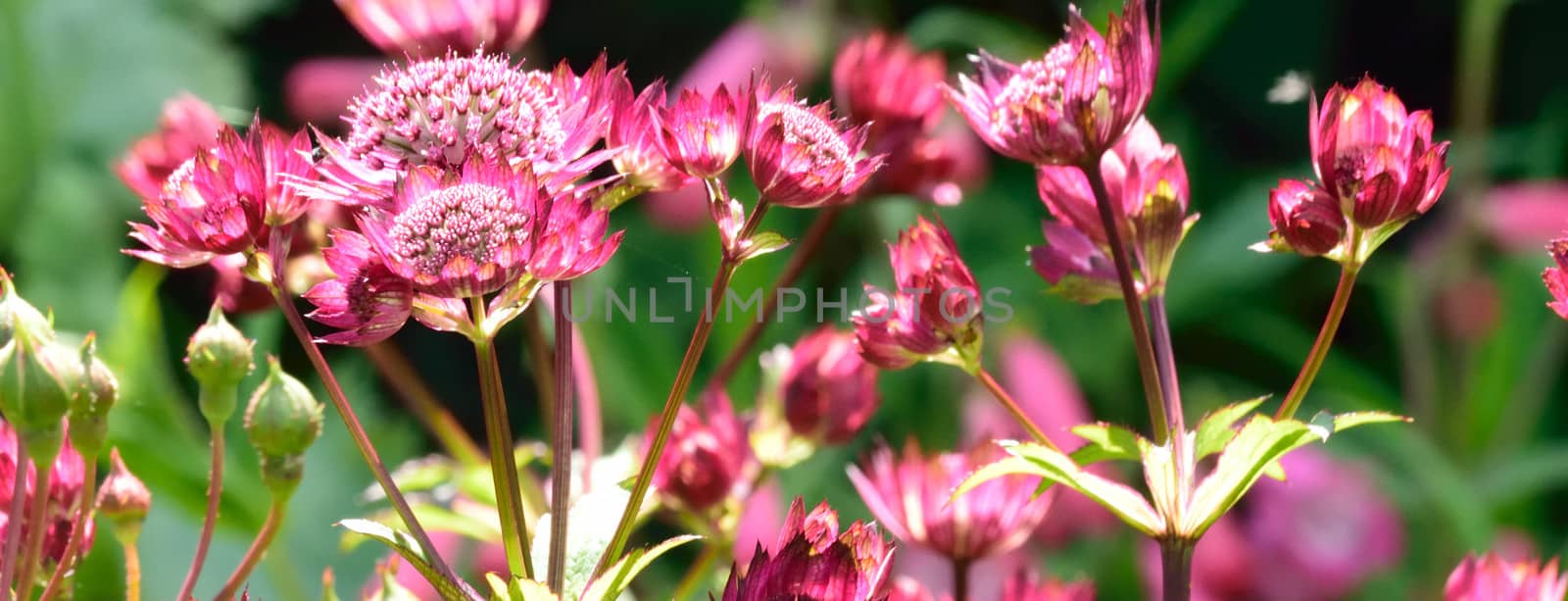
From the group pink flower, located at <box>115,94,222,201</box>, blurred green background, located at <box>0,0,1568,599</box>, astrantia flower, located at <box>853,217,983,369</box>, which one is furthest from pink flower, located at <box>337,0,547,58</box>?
blurred green background, located at <box>0,0,1568,599</box>

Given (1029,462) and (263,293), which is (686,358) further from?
(263,293)

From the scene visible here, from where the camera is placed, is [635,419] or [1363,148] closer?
[1363,148]

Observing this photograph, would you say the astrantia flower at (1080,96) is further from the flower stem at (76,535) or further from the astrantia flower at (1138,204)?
the flower stem at (76,535)

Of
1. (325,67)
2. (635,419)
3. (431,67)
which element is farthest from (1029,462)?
(325,67)

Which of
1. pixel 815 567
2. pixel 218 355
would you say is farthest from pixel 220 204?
pixel 815 567

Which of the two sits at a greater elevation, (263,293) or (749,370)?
(749,370)

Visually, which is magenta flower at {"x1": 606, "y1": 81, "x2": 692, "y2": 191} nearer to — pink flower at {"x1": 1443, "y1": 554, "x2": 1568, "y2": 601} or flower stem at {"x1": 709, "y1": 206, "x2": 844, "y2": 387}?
flower stem at {"x1": 709, "y1": 206, "x2": 844, "y2": 387}

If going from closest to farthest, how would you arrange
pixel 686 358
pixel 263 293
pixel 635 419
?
pixel 686 358, pixel 263 293, pixel 635 419

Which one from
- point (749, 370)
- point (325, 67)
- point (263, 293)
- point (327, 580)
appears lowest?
point (327, 580)
